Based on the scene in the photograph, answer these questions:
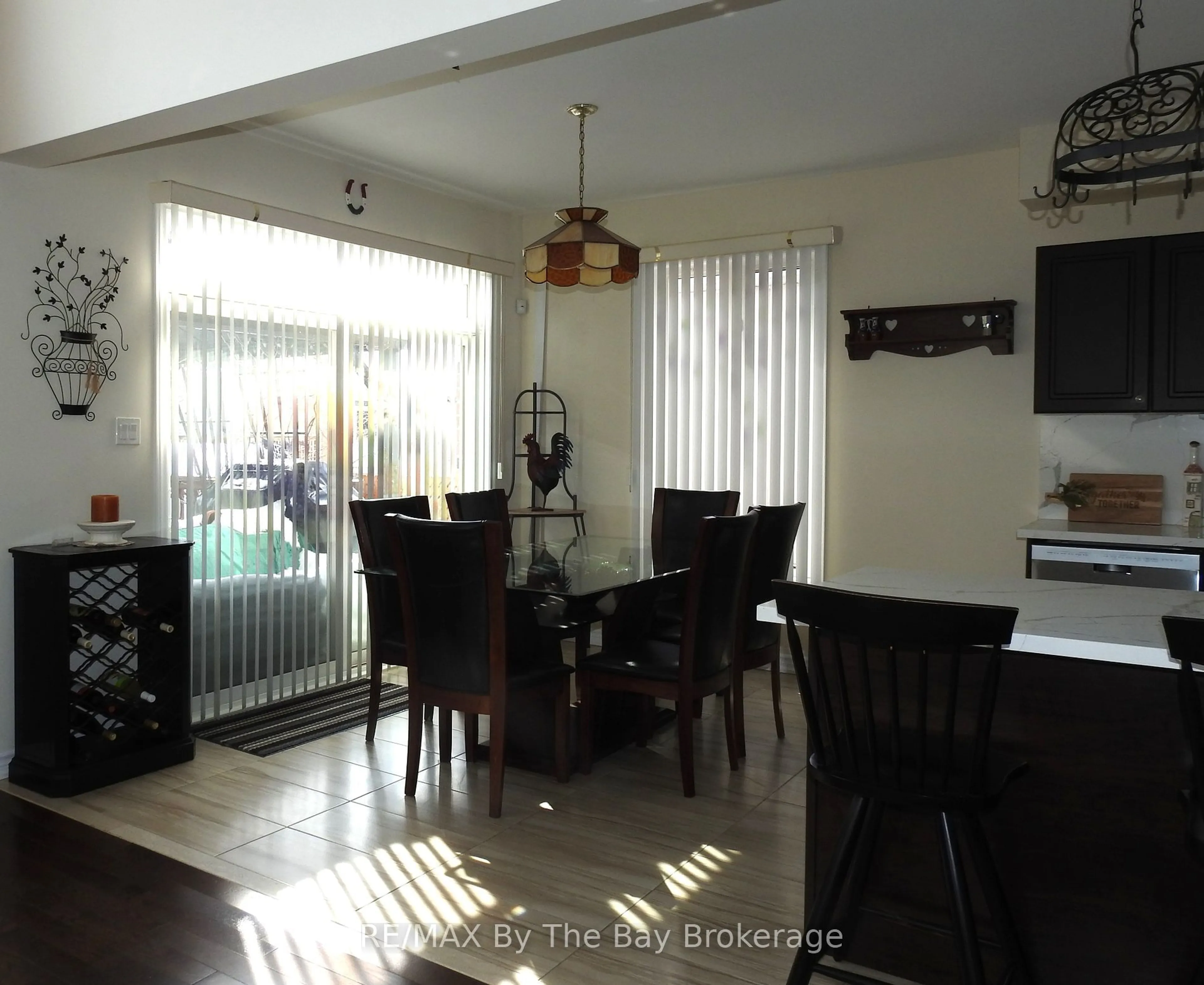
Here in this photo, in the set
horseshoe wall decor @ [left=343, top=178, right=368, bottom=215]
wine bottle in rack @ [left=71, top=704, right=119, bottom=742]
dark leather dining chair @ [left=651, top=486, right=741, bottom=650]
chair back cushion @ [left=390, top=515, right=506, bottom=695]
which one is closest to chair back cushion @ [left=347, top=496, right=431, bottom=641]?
chair back cushion @ [left=390, top=515, right=506, bottom=695]

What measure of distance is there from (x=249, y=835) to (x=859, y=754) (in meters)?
2.13

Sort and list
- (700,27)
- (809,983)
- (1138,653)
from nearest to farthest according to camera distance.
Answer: (1138,653) < (809,983) < (700,27)

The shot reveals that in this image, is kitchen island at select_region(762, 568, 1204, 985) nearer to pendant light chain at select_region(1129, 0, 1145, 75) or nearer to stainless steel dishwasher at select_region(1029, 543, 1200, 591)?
pendant light chain at select_region(1129, 0, 1145, 75)

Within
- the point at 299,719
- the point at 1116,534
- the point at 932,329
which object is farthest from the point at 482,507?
the point at 1116,534

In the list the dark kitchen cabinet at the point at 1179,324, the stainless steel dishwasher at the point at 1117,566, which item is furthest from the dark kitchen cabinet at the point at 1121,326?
the stainless steel dishwasher at the point at 1117,566

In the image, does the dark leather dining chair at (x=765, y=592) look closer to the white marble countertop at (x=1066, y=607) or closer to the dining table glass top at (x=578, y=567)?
the dining table glass top at (x=578, y=567)

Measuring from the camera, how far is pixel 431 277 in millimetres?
5570

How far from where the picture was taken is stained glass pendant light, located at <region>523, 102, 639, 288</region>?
145 inches

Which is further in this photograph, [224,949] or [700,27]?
[700,27]

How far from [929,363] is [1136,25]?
2.75 m

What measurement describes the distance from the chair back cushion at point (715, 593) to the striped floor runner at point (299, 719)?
62.7 inches

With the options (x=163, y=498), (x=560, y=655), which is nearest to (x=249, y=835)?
(x=560, y=655)

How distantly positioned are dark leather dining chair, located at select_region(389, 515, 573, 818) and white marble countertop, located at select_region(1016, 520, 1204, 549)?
88.0 inches

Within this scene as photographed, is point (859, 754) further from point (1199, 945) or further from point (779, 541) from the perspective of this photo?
point (779, 541)
